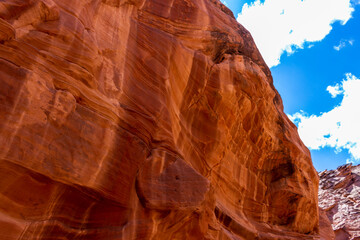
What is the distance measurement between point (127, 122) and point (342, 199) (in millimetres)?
37831

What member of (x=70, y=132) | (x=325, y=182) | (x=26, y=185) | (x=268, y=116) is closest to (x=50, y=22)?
(x=70, y=132)

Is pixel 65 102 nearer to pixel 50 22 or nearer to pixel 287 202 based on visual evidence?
pixel 50 22

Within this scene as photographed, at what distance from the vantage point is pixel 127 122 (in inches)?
346

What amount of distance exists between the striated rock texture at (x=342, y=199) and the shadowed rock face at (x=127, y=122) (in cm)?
2273

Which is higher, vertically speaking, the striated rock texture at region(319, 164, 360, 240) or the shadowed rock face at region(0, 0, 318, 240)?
the striated rock texture at region(319, 164, 360, 240)

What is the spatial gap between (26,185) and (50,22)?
4.00 m

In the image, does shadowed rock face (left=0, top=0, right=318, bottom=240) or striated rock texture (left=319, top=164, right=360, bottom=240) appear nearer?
shadowed rock face (left=0, top=0, right=318, bottom=240)

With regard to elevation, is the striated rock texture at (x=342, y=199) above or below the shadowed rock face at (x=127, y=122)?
above

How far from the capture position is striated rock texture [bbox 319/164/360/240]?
33781mm

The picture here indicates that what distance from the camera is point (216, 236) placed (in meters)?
11.2

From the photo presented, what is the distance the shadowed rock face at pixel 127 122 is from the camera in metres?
6.61

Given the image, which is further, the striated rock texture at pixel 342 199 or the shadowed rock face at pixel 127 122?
the striated rock texture at pixel 342 199

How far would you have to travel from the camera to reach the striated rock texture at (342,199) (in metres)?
33.8

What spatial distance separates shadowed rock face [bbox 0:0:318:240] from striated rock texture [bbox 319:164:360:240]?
2273 cm
